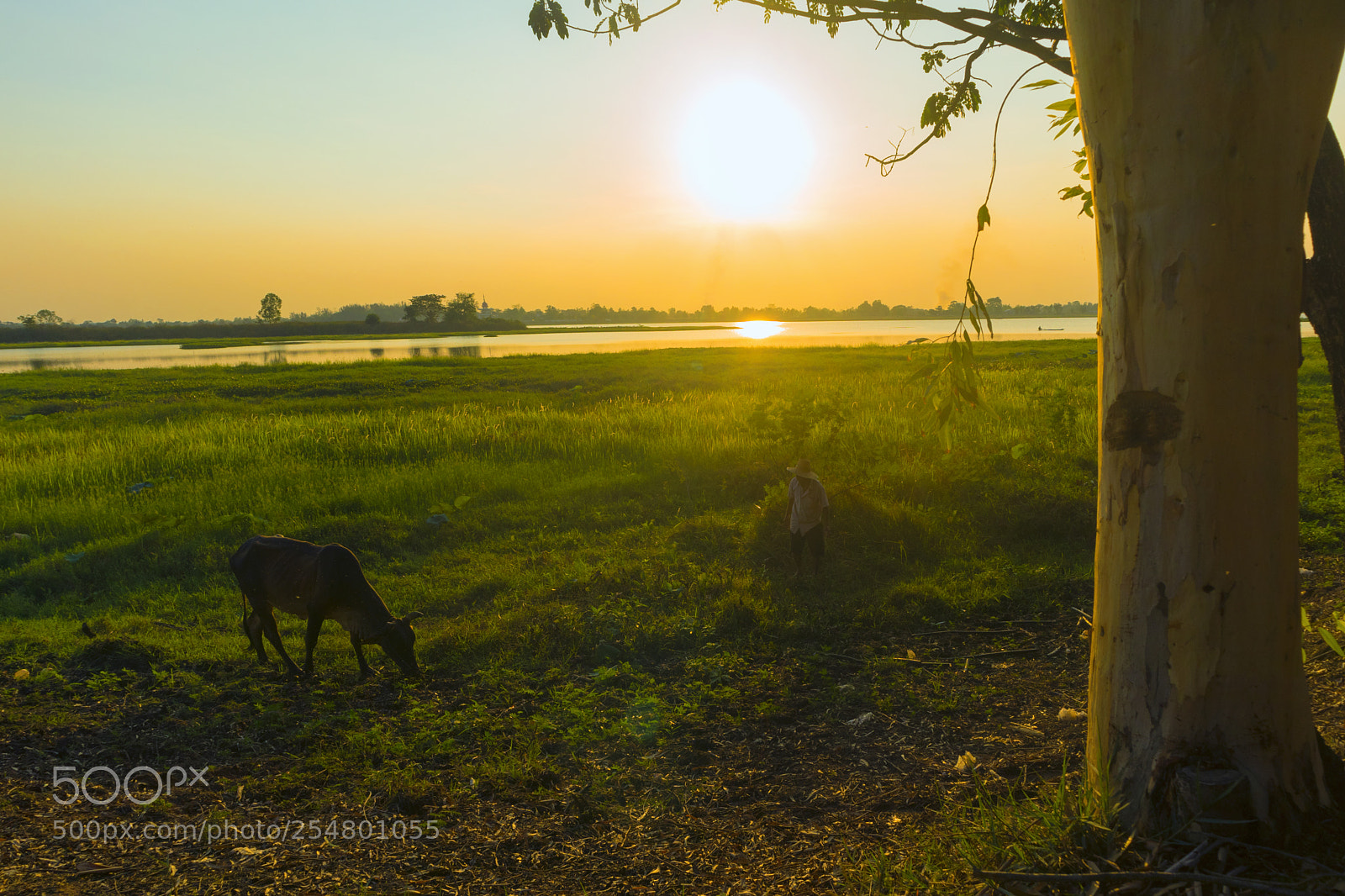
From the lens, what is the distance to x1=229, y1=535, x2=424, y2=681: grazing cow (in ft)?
21.6

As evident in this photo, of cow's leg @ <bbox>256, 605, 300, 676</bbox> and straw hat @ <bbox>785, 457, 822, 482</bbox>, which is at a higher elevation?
straw hat @ <bbox>785, 457, 822, 482</bbox>

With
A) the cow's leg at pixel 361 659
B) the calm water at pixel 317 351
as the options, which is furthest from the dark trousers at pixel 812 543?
the calm water at pixel 317 351

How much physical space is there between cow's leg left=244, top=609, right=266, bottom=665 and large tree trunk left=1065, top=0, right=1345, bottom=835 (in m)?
6.92

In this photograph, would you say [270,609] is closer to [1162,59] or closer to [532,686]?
[532,686]

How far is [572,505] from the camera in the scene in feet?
41.4

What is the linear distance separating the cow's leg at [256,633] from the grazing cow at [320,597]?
182 millimetres

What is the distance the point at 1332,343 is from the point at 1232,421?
1.50 metres

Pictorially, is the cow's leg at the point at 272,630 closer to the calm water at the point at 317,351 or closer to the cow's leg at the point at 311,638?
the cow's leg at the point at 311,638

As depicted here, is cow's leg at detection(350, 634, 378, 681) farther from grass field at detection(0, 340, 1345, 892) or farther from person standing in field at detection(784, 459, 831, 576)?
person standing in field at detection(784, 459, 831, 576)

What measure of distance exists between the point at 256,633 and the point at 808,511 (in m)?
5.82

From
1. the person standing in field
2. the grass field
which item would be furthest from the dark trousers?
the grass field

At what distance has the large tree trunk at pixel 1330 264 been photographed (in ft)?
11.4

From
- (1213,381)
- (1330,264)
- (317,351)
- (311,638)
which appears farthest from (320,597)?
(317,351)

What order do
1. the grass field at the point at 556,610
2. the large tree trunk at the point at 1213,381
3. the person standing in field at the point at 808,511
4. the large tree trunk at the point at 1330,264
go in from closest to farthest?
the large tree trunk at the point at 1213,381 < the large tree trunk at the point at 1330,264 < the grass field at the point at 556,610 < the person standing in field at the point at 808,511
